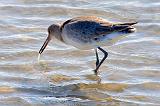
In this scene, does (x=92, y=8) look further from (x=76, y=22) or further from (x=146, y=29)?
(x=76, y=22)

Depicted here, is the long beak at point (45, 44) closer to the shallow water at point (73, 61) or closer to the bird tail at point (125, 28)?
the shallow water at point (73, 61)

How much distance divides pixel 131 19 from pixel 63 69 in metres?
2.01

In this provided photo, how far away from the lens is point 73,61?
794cm

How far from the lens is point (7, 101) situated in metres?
6.63

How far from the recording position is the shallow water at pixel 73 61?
6.86m

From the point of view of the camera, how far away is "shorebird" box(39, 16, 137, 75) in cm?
754

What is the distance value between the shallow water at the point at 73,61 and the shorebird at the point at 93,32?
0.28m

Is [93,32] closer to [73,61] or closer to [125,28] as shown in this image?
[125,28]

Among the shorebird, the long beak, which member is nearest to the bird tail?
the shorebird

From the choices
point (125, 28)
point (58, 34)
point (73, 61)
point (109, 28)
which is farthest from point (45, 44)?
point (125, 28)

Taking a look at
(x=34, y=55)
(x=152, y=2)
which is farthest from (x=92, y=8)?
(x=34, y=55)

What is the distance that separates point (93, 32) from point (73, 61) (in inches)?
21.0

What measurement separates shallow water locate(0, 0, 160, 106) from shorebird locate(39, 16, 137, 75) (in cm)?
28

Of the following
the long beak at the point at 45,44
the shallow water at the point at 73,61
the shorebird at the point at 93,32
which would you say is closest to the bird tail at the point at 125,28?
the shorebird at the point at 93,32
